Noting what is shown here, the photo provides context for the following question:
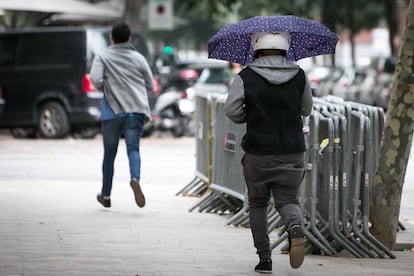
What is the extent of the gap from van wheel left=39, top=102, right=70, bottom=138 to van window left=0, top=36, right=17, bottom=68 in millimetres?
1051

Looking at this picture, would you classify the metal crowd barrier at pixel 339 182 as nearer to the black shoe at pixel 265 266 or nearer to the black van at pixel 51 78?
the black shoe at pixel 265 266

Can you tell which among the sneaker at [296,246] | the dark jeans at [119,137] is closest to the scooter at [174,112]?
the dark jeans at [119,137]

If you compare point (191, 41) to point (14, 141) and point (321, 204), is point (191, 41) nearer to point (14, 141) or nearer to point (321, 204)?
point (14, 141)

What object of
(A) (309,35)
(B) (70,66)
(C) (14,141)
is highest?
(A) (309,35)

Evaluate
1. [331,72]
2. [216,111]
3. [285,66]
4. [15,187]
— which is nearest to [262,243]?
[285,66]

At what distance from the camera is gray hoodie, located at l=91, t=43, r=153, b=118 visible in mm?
12000

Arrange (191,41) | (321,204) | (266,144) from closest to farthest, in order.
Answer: (266,144) < (321,204) < (191,41)

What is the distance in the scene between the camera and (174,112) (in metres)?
25.3

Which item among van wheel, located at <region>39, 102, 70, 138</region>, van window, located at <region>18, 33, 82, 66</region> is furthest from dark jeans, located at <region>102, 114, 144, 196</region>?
van wheel, located at <region>39, 102, 70, 138</region>

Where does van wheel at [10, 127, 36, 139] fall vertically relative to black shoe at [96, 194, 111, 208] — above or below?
below

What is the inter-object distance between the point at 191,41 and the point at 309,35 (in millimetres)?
74025

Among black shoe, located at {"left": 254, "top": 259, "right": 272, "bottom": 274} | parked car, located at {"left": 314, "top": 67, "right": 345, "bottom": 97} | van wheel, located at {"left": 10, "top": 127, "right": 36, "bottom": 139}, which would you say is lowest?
parked car, located at {"left": 314, "top": 67, "right": 345, "bottom": 97}

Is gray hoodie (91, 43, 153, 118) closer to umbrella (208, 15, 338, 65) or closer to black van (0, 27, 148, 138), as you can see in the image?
umbrella (208, 15, 338, 65)

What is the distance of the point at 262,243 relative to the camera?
845 cm
